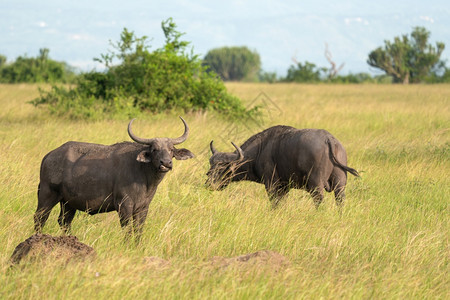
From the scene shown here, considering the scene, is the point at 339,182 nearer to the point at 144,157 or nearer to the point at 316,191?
the point at 316,191

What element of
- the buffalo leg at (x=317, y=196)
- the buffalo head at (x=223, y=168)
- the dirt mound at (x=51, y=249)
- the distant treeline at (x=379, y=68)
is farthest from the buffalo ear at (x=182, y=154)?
the distant treeline at (x=379, y=68)

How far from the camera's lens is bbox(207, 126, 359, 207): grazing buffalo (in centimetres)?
788

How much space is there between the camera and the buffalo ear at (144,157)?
606cm

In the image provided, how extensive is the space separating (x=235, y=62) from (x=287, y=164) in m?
89.9

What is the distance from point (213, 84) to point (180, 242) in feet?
39.6

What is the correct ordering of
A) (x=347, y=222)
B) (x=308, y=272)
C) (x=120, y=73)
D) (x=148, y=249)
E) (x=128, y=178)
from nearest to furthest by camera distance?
1. (x=308, y=272)
2. (x=148, y=249)
3. (x=128, y=178)
4. (x=347, y=222)
5. (x=120, y=73)

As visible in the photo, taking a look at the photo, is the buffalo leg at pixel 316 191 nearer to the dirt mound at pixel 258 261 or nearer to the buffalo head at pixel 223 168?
the buffalo head at pixel 223 168

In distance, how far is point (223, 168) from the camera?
873cm

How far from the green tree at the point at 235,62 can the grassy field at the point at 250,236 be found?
8374 cm

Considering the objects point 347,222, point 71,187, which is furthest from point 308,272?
point 71,187

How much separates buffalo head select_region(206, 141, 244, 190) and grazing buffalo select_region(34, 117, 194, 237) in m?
2.17

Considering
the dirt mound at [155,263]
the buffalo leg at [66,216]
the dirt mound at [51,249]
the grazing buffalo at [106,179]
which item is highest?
the grazing buffalo at [106,179]

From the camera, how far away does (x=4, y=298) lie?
14.3 feet

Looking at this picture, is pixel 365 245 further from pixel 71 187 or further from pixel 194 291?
pixel 71 187
